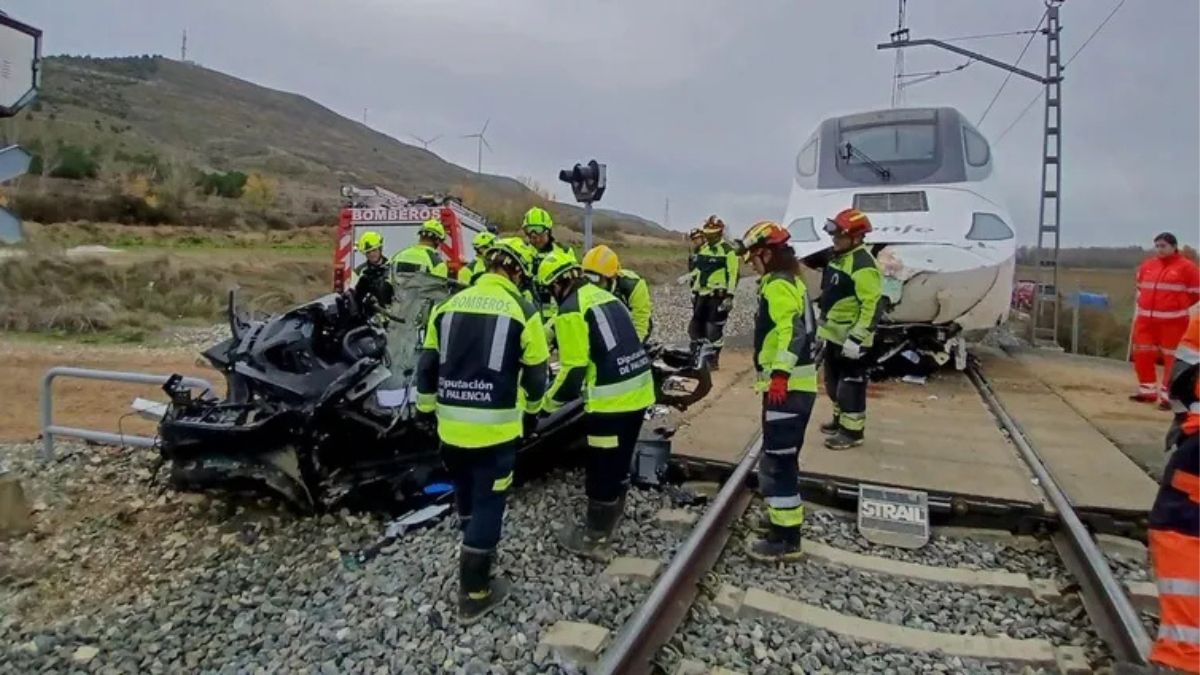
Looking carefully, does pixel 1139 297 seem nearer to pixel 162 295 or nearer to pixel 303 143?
pixel 162 295

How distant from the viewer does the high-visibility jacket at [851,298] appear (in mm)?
6105

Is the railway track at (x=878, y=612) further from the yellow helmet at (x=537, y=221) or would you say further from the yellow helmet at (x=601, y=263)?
the yellow helmet at (x=537, y=221)

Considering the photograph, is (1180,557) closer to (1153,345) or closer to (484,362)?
(484,362)

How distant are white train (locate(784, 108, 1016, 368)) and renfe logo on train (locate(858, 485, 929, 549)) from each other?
10.9 ft

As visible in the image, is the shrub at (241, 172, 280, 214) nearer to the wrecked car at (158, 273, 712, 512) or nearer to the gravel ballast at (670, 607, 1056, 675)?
the wrecked car at (158, 273, 712, 512)

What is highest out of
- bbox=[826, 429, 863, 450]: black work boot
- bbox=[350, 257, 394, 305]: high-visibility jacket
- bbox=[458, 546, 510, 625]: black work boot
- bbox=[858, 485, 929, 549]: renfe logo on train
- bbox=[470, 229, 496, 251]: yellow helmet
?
bbox=[470, 229, 496, 251]: yellow helmet

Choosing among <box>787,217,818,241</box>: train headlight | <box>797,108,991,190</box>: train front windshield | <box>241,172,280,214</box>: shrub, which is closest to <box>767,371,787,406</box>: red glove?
<box>787,217,818,241</box>: train headlight

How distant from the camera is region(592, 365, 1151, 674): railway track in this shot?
11.0 feet

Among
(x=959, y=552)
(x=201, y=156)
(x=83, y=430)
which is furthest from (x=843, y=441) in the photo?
(x=201, y=156)

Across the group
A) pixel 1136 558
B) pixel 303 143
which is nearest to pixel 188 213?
pixel 1136 558

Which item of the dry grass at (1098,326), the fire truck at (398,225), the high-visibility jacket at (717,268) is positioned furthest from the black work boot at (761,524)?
the dry grass at (1098,326)

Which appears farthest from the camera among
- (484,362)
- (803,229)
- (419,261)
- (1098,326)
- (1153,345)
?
(1098,326)

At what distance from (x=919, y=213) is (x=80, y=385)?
981 centimetres

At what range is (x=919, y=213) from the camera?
28.2ft
